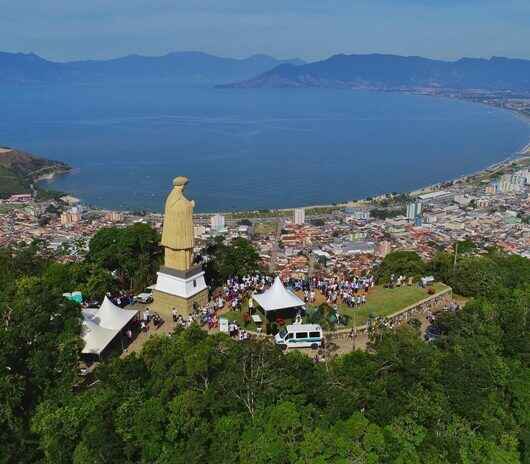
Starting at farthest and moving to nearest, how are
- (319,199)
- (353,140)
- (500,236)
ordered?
1. (353,140)
2. (319,199)
3. (500,236)

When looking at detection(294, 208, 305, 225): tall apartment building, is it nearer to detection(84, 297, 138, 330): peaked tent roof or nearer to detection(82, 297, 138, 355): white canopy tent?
detection(82, 297, 138, 355): white canopy tent

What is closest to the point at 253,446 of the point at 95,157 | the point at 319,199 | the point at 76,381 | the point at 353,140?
the point at 76,381

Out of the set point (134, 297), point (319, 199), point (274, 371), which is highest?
point (274, 371)

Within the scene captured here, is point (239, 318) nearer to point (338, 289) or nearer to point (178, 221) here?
point (178, 221)

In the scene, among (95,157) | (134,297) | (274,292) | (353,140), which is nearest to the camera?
(274,292)

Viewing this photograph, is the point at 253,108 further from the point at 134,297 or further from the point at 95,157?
the point at 134,297

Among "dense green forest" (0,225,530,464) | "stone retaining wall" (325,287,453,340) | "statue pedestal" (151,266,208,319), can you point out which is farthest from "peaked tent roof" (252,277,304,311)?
"dense green forest" (0,225,530,464)
